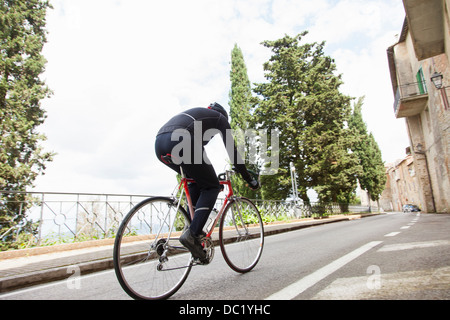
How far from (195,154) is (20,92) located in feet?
63.4

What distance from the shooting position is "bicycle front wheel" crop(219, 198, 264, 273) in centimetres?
340

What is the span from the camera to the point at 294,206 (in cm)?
2248

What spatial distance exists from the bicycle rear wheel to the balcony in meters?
24.5

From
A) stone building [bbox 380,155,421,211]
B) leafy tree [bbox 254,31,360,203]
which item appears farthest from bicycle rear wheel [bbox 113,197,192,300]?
stone building [bbox 380,155,421,211]

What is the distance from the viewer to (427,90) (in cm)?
2098

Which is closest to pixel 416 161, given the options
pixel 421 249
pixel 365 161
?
pixel 365 161

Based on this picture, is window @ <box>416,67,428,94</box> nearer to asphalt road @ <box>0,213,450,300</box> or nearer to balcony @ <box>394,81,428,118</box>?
balcony @ <box>394,81,428,118</box>

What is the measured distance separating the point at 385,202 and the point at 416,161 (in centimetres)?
6295

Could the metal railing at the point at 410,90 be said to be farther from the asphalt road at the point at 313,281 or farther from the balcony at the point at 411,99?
the asphalt road at the point at 313,281

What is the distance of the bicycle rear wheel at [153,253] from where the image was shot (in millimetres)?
2400

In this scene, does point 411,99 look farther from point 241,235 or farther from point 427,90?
point 241,235

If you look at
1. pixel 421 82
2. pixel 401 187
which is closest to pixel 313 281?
pixel 421 82

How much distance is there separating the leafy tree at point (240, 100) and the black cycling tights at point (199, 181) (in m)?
22.9

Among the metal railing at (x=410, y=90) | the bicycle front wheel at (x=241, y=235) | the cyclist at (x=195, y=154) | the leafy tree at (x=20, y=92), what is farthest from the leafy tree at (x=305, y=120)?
the cyclist at (x=195, y=154)
